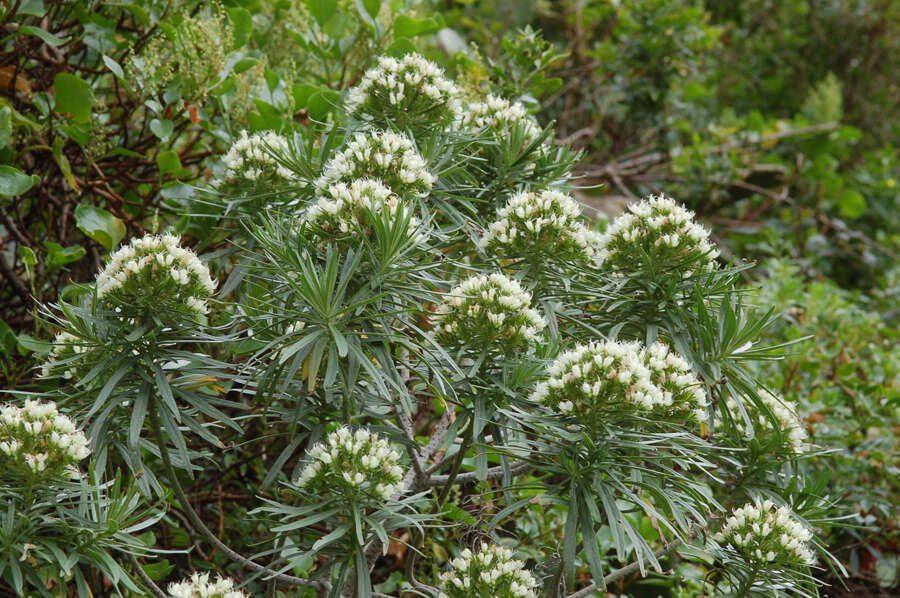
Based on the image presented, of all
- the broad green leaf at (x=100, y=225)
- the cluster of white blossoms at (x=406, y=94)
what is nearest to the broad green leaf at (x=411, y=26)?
the cluster of white blossoms at (x=406, y=94)

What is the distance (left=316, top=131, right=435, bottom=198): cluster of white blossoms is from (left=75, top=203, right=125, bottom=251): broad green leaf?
855mm

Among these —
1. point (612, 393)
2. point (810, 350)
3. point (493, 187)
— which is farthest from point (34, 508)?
point (810, 350)

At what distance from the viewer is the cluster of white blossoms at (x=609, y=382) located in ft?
5.06

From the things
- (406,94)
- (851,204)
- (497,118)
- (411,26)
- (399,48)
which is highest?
(851,204)

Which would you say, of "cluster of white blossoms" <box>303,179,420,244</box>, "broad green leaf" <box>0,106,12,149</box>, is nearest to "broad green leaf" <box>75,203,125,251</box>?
"broad green leaf" <box>0,106,12,149</box>

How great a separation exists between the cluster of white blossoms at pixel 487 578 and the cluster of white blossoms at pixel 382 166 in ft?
2.74

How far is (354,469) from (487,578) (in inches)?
16.9

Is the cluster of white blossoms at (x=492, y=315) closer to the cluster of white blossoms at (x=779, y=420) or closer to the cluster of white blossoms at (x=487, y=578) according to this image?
the cluster of white blossoms at (x=487, y=578)

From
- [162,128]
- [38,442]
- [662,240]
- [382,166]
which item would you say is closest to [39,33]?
[162,128]

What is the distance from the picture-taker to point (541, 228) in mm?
1898

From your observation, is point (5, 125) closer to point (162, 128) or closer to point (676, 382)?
point (162, 128)

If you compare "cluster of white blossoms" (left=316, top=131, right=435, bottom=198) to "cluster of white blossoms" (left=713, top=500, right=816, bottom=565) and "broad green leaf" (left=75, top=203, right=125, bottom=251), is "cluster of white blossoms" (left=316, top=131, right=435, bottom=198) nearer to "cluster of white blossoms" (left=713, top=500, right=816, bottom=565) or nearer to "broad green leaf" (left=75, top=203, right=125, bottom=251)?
"broad green leaf" (left=75, top=203, right=125, bottom=251)

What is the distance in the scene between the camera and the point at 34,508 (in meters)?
1.49

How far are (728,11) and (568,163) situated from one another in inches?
240
